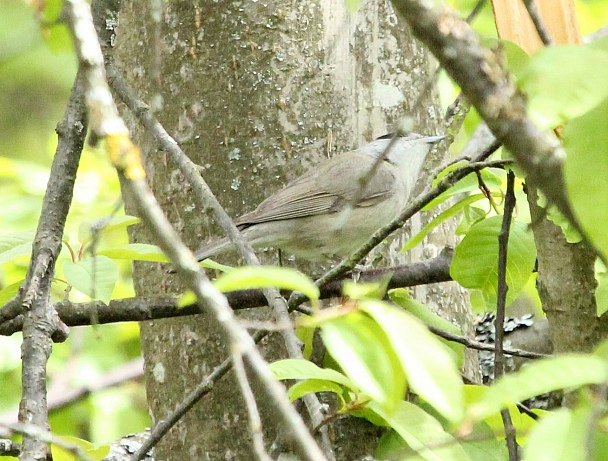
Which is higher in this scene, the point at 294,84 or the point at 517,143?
the point at 294,84

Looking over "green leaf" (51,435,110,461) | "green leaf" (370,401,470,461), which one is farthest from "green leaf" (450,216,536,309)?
"green leaf" (51,435,110,461)

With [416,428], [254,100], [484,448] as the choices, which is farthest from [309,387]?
[254,100]

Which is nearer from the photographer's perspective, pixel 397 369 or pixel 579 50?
pixel 579 50

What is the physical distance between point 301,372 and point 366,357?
1.42 feet

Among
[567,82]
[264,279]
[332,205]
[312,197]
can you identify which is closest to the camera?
[567,82]

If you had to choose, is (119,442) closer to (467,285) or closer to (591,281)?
(467,285)

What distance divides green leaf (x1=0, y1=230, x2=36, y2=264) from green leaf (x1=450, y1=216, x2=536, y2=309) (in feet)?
4.25

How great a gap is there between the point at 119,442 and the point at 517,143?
2.53m

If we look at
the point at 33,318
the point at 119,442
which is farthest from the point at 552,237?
the point at 119,442

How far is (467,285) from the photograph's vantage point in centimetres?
233

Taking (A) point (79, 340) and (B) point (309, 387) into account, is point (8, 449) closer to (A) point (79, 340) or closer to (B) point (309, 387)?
(B) point (309, 387)

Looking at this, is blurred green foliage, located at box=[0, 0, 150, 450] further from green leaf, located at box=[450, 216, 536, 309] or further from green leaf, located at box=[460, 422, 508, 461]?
green leaf, located at box=[460, 422, 508, 461]

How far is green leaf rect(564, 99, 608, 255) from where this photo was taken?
1017 mm

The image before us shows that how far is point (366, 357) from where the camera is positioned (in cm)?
112
